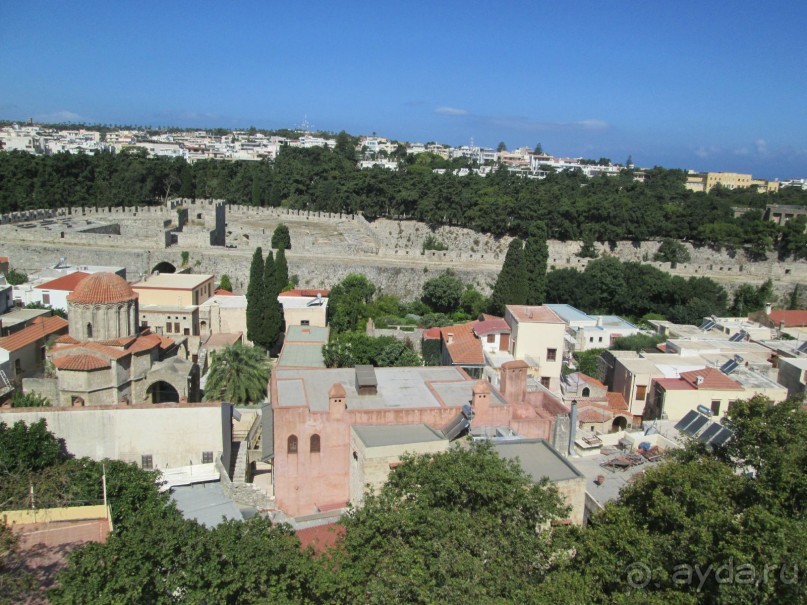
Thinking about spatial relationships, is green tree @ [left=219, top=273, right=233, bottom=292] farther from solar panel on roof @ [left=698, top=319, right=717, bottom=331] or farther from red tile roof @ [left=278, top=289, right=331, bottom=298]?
solar panel on roof @ [left=698, top=319, right=717, bottom=331]

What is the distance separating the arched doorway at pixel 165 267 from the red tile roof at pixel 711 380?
19.5 metres

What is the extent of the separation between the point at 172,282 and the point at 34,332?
5389mm

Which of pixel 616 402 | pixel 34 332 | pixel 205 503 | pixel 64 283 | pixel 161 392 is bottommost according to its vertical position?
pixel 205 503

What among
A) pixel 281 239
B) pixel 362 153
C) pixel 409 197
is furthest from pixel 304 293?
pixel 362 153

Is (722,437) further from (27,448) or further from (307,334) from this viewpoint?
(27,448)

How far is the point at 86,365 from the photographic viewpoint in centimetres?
1388

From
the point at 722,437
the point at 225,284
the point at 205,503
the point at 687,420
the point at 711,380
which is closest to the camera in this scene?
the point at 205,503

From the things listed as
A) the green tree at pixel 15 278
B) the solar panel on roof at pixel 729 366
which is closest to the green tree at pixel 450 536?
the solar panel on roof at pixel 729 366

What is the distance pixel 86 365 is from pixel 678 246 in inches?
1125

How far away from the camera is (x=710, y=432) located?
12586 mm

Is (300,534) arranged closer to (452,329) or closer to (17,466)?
(17,466)

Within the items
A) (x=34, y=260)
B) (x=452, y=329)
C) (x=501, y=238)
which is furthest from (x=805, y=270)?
(x=34, y=260)

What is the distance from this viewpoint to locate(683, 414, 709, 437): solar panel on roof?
44.3 feet

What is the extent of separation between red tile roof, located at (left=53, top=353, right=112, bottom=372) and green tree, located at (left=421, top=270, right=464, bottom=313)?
1380cm
